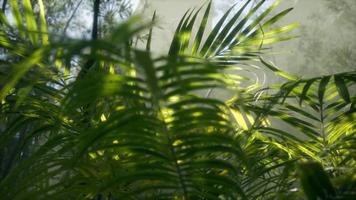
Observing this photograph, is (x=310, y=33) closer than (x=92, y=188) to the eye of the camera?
No

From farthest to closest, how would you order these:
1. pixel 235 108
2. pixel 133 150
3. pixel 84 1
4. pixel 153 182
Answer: pixel 84 1 < pixel 235 108 < pixel 153 182 < pixel 133 150

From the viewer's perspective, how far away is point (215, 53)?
971 mm

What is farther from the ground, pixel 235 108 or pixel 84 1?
pixel 84 1

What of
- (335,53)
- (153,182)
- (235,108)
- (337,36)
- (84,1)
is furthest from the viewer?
(337,36)

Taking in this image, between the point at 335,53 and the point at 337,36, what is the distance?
61cm

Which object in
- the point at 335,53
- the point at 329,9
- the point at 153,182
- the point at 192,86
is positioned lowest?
the point at 153,182

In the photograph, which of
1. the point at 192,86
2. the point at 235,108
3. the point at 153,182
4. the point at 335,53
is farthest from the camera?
the point at 335,53

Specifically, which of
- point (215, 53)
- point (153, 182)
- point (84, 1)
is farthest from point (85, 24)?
point (153, 182)

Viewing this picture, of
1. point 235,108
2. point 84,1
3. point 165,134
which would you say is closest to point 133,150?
point 165,134

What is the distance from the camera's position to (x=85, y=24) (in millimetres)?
4355

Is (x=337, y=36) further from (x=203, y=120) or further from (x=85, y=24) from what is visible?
(x=203, y=120)

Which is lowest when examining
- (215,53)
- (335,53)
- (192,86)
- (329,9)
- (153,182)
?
(153,182)

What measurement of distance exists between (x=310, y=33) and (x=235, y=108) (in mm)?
7405

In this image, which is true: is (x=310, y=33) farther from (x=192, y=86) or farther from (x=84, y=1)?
(x=192, y=86)
